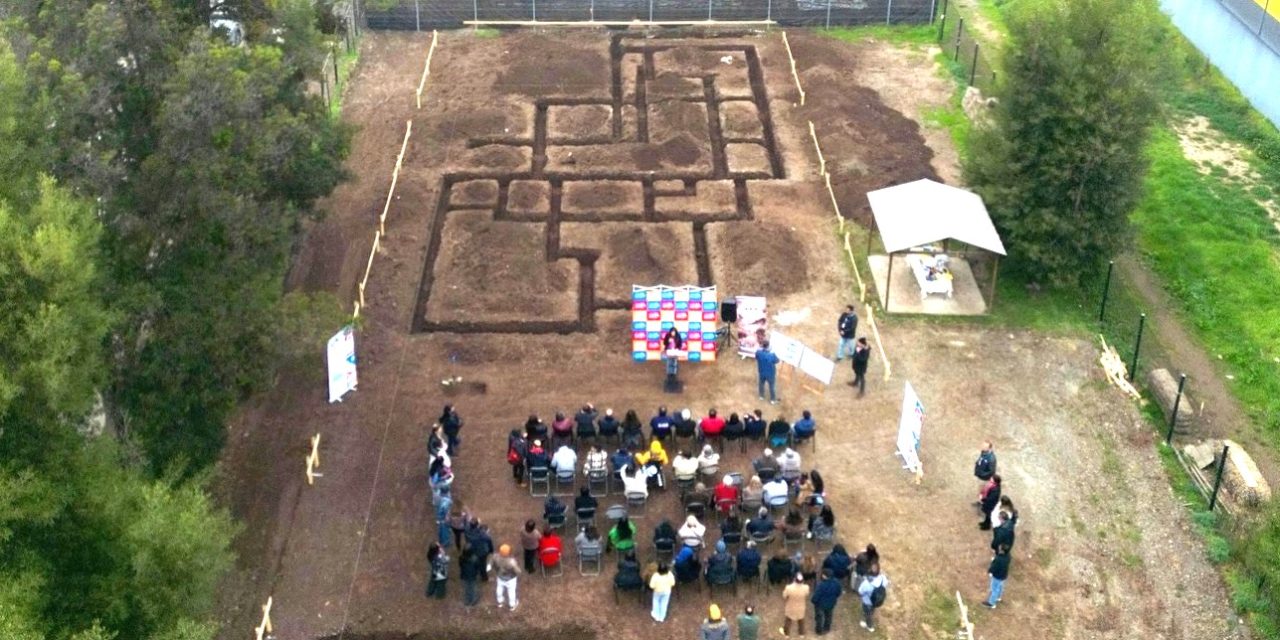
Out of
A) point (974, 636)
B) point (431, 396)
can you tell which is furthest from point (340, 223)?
point (974, 636)

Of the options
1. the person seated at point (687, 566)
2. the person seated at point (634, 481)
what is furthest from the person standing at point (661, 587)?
the person seated at point (634, 481)

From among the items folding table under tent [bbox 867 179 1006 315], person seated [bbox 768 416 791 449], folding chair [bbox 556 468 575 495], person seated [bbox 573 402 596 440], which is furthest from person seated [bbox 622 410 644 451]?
folding table under tent [bbox 867 179 1006 315]

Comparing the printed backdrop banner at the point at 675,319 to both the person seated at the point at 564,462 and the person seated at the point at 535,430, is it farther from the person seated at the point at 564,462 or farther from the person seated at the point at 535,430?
the person seated at the point at 564,462

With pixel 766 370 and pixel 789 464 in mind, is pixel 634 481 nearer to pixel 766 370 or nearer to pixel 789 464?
pixel 789 464

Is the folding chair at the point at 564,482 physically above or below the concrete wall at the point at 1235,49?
below

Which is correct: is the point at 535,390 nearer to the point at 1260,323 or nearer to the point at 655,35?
the point at 1260,323
